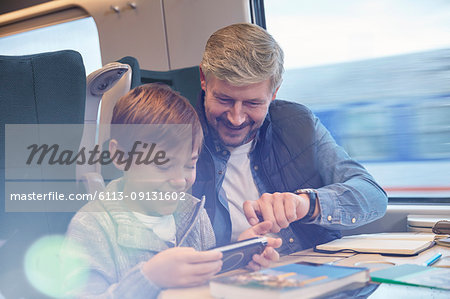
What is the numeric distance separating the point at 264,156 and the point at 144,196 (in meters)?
0.61

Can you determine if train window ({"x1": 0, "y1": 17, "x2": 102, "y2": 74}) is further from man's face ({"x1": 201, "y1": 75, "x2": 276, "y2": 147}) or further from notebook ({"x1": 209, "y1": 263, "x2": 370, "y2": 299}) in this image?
notebook ({"x1": 209, "y1": 263, "x2": 370, "y2": 299})

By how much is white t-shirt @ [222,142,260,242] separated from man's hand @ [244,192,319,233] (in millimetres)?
399

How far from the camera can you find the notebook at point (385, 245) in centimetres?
108

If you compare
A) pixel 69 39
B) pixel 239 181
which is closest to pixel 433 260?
pixel 239 181

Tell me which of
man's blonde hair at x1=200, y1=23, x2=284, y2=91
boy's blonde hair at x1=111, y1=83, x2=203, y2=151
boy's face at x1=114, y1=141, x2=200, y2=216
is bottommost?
boy's face at x1=114, y1=141, x2=200, y2=216

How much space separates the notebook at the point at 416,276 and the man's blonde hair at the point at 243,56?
65cm

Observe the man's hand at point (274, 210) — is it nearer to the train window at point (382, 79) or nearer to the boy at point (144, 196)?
the boy at point (144, 196)

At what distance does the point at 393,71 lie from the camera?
76.0 inches

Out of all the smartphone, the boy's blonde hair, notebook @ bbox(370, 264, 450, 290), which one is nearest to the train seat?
the boy's blonde hair

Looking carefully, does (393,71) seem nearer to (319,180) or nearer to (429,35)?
(429,35)

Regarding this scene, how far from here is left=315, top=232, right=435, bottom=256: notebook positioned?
1.08 m

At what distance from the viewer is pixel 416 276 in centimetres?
81

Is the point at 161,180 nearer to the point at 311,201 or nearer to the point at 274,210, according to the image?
the point at 274,210

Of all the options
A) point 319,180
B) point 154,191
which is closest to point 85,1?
point 319,180
